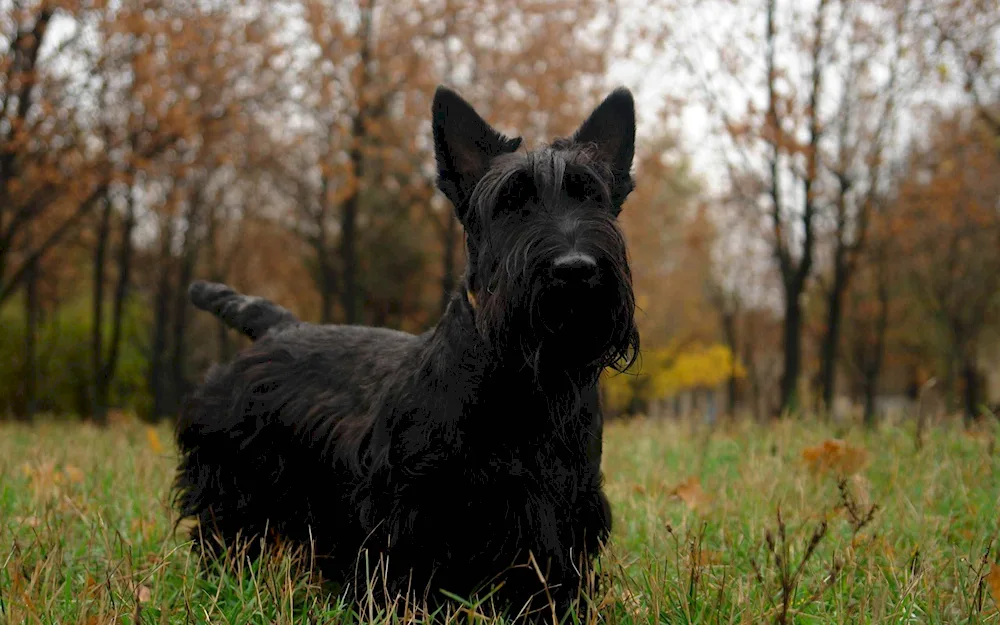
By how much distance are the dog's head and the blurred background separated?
0.21 meters

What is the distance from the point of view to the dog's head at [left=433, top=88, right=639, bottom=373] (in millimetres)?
2156

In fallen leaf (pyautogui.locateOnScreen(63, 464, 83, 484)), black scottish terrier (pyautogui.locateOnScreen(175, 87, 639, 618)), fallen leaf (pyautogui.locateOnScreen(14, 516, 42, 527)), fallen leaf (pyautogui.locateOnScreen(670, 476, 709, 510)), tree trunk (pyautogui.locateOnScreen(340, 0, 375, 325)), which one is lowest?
fallen leaf (pyautogui.locateOnScreen(63, 464, 83, 484))

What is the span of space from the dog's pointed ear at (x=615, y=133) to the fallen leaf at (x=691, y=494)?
1843 mm

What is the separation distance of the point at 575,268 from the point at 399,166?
12.7 m

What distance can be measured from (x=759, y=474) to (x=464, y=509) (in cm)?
235

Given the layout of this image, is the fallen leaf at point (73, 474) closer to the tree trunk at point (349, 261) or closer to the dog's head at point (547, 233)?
the dog's head at point (547, 233)

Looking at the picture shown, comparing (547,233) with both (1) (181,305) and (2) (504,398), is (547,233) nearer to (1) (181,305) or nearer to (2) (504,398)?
(2) (504,398)

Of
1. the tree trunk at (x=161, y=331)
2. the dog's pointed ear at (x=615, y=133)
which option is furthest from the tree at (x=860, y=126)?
the tree trunk at (x=161, y=331)

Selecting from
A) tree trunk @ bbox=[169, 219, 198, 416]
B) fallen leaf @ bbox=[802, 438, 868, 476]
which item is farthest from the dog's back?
tree trunk @ bbox=[169, 219, 198, 416]

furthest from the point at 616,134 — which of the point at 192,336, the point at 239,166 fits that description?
the point at 192,336

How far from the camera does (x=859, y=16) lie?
9.78 meters

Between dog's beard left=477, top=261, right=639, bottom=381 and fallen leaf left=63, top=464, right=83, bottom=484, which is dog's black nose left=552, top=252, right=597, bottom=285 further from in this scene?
fallen leaf left=63, top=464, right=83, bottom=484

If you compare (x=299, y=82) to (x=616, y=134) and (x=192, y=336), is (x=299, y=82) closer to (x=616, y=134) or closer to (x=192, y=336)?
(x=616, y=134)

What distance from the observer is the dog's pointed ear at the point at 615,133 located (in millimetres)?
2693
